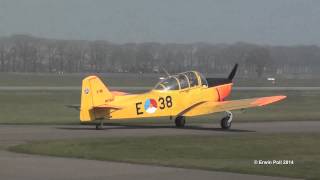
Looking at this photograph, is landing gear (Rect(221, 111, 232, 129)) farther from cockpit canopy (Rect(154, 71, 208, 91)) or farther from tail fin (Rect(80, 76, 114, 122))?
tail fin (Rect(80, 76, 114, 122))

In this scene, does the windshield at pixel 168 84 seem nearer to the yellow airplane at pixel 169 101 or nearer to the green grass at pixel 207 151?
the yellow airplane at pixel 169 101

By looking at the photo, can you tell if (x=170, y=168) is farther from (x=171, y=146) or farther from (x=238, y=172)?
(x=171, y=146)

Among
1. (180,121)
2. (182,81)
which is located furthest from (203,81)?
(180,121)

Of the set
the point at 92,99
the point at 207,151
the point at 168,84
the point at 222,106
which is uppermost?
the point at 168,84

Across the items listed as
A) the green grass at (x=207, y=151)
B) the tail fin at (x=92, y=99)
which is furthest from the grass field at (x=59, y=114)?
the green grass at (x=207, y=151)

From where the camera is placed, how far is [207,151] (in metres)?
16.2

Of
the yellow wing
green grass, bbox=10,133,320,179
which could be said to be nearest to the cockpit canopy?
the yellow wing

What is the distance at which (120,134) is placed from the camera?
21.5 meters

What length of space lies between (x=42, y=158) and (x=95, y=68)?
159930mm

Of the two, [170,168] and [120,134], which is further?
[120,134]

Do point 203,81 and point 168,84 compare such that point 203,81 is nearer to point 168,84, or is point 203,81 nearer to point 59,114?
point 168,84

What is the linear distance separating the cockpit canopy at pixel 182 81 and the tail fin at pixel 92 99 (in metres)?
2.86

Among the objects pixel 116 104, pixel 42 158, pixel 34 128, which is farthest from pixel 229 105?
pixel 42 158

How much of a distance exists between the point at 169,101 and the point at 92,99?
3.54 m
